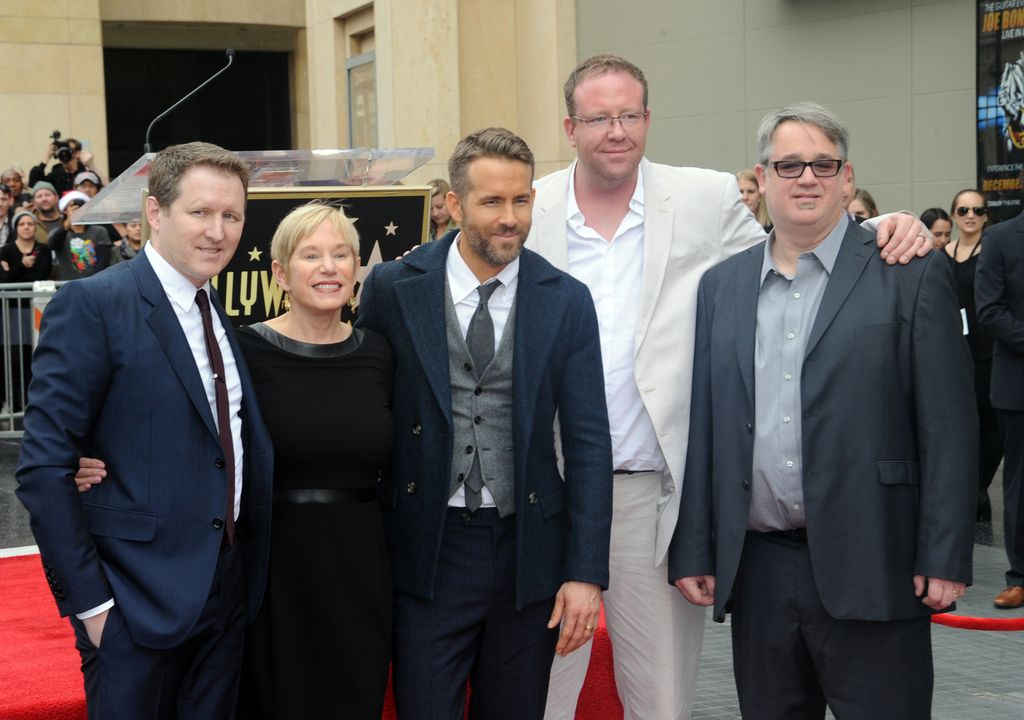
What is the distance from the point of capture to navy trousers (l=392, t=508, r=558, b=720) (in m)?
3.73

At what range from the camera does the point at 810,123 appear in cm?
388

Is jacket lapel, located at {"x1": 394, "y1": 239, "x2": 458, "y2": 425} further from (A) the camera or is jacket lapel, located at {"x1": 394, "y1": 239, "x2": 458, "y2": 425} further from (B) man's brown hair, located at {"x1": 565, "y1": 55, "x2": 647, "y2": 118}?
(A) the camera

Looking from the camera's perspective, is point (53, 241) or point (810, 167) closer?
point (810, 167)

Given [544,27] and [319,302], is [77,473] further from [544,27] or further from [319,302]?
[544,27]

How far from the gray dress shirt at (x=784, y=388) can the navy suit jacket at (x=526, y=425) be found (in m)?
0.47

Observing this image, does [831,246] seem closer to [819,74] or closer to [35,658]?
[35,658]

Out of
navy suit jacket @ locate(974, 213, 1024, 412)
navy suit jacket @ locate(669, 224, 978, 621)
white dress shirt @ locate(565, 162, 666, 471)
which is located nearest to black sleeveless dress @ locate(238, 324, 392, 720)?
white dress shirt @ locate(565, 162, 666, 471)

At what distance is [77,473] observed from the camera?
10.6ft

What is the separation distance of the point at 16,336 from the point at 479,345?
8960 mm

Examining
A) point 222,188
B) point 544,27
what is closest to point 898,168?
point 544,27

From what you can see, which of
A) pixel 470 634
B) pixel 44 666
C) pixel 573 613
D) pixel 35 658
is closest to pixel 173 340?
pixel 470 634

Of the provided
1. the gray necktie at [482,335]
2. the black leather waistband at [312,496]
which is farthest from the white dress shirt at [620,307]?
the black leather waistband at [312,496]

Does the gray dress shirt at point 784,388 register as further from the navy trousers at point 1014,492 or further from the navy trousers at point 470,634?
the navy trousers at point 1014,492

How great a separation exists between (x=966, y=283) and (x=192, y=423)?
7009 millimetres
